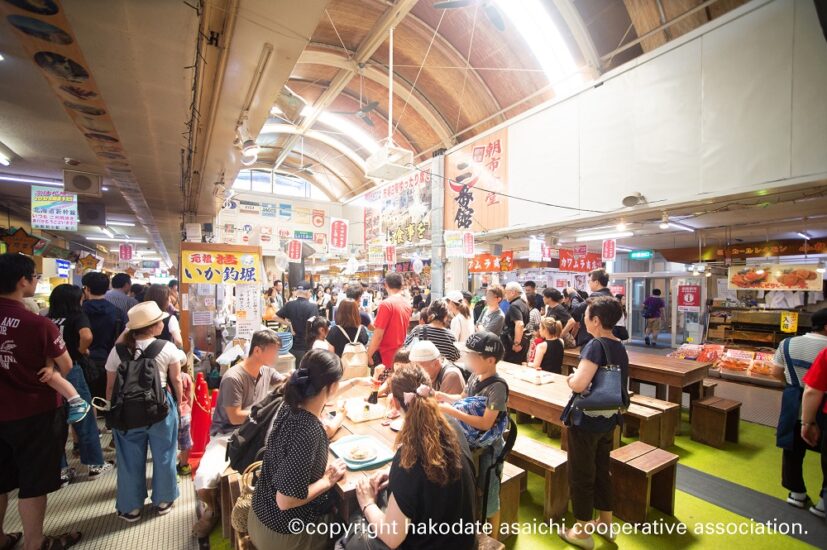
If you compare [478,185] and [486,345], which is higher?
[478,185]

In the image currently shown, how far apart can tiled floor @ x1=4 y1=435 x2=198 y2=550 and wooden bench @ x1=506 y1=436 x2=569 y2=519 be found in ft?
9.46

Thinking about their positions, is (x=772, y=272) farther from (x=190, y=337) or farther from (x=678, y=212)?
(x=190, y=337)

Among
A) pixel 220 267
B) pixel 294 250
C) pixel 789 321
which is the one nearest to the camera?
pixel 220 267

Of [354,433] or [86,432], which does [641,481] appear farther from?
[86,432]

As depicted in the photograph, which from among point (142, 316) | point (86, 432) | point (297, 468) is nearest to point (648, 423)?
point (297, 468)

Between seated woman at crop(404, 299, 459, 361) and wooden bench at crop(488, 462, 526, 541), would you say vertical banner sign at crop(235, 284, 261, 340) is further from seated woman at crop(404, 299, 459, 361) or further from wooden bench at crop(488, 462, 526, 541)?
wooden bench at crop(488, 462, 526, 541)

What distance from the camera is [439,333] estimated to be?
153 inches

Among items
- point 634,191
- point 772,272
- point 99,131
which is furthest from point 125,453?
point 772,272

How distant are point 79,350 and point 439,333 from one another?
387 centimetres

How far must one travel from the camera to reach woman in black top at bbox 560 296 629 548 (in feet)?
8.82

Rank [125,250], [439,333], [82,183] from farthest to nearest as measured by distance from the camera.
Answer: [125,250] < [82,183] < [439,333]

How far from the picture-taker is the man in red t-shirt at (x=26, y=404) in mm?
2420

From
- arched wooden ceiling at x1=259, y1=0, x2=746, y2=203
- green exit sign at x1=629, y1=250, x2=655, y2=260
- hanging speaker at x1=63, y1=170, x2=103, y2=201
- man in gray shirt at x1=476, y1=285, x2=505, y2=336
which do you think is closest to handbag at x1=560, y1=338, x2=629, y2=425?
man in gray shirt at x1=476, y1=285, x2=505, y2=336

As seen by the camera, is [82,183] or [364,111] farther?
[364,111]
